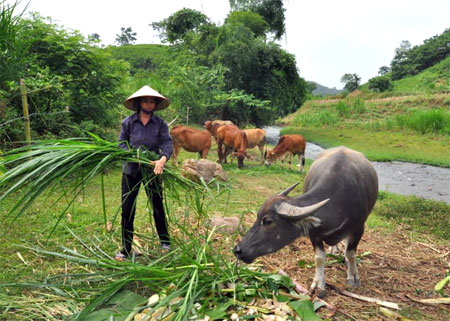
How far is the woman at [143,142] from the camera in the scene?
3076mm

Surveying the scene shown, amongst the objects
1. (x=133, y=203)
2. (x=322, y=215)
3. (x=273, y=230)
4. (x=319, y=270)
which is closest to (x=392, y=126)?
Result: (x=319, y=270)

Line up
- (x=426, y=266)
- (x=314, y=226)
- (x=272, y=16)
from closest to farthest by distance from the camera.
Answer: (x=314, y=226) < (x=426, y=266) < (x=272, y=16)

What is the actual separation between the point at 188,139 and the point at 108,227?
4710 mm

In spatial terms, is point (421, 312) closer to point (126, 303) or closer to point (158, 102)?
point (126, 303)

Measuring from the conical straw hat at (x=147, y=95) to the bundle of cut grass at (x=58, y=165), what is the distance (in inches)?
21.4

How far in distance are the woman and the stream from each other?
7.28 m

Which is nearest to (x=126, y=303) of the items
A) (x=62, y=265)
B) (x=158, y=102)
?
(x=62, y=265)

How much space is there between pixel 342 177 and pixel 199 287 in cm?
158

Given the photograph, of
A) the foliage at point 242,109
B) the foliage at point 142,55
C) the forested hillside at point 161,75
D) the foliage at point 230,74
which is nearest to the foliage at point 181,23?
the forested hillside at point 161,75

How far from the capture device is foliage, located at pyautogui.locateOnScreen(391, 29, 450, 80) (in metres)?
45.7

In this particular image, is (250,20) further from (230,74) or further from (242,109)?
(242,109)

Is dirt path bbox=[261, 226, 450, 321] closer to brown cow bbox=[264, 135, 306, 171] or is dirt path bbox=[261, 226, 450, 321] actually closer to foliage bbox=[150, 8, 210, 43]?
brown cow bbox=[264, 135, 306, 171]

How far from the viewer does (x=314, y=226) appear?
273 centimetres

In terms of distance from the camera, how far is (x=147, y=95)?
3.08m
